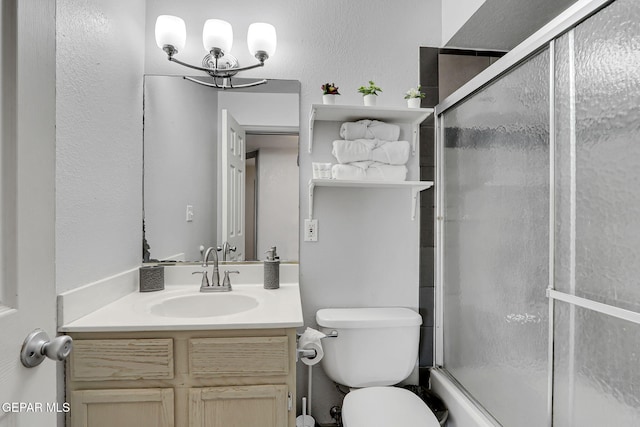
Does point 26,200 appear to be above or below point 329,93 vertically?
below

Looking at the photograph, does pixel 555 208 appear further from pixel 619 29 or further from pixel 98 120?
pixel 98 120

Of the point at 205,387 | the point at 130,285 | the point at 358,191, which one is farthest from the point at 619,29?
the point at 130,285

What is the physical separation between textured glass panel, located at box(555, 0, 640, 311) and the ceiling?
0.53m

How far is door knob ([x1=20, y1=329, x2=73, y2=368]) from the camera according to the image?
59cm

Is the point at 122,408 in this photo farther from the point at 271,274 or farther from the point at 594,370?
the point at 594,370

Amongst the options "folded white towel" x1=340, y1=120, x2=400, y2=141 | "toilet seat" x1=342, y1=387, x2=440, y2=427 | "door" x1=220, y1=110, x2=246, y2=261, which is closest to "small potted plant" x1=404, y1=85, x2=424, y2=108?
"folded white towel" x1=340, y1=120, x2=400, y2=141

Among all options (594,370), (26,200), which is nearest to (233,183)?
(26,200)

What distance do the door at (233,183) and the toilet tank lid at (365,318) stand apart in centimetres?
50

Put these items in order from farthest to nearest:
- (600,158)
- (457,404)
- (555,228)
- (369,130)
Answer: (369,130) < (457,404) < (555,228) < (600,158)

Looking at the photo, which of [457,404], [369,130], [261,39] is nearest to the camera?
[457,404]

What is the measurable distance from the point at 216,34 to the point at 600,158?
4.96 ft

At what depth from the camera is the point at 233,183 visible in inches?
67.4

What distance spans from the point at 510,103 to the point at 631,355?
2.79 ft

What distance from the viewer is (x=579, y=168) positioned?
3.07 ft
